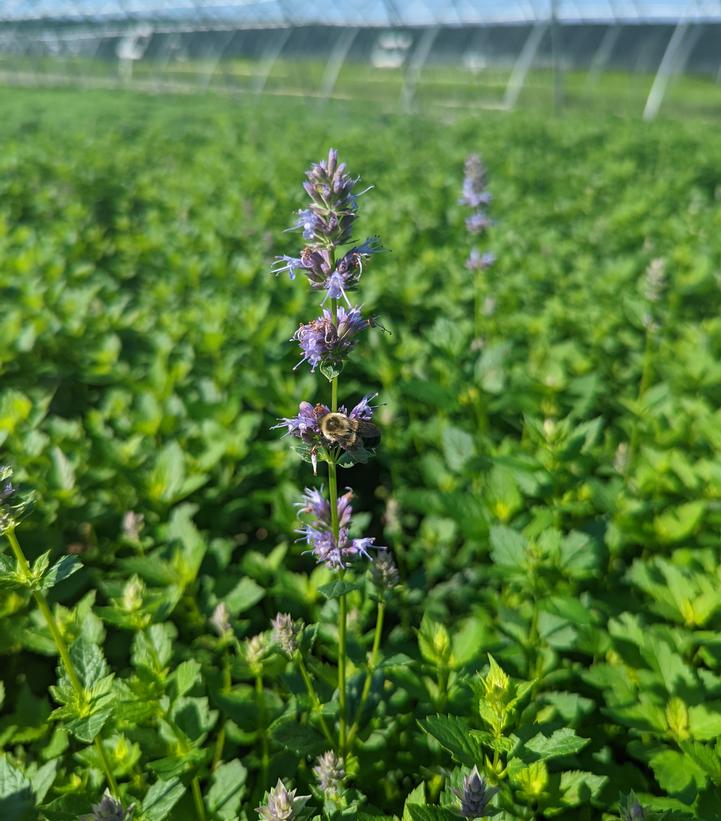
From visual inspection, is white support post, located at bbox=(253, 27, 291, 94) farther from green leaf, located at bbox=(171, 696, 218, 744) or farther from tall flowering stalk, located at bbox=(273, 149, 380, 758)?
green leaf, located at bbox=(171, 696, 218, 744)

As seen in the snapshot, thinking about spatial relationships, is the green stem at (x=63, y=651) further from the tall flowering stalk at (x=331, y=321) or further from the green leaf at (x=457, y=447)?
the green leaf at (x=457, y=447)

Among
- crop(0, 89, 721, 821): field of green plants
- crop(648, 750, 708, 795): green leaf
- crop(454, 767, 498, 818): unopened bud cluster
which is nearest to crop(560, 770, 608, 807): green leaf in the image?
crop(0, 89, 721, 821): field of green plants

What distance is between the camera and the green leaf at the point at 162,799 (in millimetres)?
1366

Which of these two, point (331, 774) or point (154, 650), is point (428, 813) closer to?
point (331, 774)

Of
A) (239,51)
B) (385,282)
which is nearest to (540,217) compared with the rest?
(385,282)

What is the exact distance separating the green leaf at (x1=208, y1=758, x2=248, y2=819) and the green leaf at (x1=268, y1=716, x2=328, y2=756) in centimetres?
11

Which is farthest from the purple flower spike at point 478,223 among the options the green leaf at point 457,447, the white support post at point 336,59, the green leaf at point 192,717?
the white support post at point 336,59

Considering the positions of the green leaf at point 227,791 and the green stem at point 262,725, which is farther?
the green stem at point 262,725

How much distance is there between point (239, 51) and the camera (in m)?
32.4

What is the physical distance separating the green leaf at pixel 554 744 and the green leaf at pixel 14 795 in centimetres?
108

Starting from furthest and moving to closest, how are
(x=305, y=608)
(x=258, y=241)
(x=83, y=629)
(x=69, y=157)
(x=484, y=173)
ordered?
(x=69, y=157), (x=258, y=241), (x=484, y=173), (x=305, y=608), (x=83, y=629)

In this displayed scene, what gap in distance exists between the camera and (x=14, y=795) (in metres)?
1.37

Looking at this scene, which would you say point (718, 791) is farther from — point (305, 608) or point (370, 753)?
point (305, 608)

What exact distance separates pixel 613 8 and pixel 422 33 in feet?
25.0
